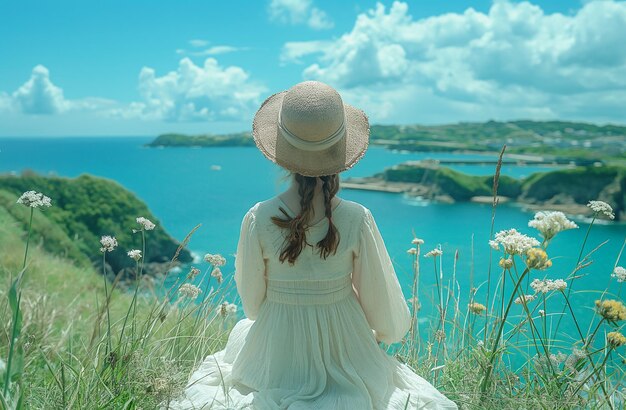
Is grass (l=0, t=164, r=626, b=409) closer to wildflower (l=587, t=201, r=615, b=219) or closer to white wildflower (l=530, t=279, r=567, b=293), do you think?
white wildflower (l=530, t=279, r=567, b=293)

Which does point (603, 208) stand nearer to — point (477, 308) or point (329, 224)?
point (477, 308)

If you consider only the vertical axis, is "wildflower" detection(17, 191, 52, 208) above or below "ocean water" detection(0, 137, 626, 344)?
above

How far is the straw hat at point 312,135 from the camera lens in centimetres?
193

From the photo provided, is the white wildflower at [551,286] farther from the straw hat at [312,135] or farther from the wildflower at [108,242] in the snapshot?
the wildflower at [108,242]

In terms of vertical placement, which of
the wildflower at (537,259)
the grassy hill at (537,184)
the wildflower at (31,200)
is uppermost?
the wildflower at (31,200)

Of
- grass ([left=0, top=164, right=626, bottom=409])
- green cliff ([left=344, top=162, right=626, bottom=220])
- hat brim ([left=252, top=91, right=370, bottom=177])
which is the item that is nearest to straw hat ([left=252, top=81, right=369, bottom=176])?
hat brim ([left=252, top=91, right=370, bottom=177])

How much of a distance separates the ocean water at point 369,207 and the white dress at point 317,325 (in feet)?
1.00

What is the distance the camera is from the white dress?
205 centimetres

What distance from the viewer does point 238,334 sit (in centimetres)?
237

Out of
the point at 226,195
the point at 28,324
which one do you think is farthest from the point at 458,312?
the point at 226,195

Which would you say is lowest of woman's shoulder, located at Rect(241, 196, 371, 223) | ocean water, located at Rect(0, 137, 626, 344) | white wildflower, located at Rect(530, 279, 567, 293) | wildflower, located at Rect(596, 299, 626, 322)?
ocean water, located at Rect(0, 137, 626, 344)

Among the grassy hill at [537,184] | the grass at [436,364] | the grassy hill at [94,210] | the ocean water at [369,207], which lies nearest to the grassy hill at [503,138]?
the ocean water at [369,207]

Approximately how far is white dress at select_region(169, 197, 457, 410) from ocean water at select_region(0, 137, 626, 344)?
305 mm

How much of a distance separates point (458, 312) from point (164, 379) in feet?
6.17
